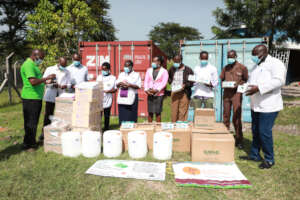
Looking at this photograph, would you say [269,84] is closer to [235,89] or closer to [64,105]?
[235,89]

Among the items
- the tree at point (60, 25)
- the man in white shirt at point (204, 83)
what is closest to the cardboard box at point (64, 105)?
the man in white shirt at point (204, 83)

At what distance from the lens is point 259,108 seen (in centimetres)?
313

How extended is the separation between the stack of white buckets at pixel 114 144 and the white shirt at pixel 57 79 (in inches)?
51.8

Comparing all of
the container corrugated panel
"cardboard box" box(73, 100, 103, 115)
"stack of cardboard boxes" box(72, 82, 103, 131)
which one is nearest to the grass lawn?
"stack of cardboard boxes" box(72, 82, 103, 131)

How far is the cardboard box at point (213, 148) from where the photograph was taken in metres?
3.28

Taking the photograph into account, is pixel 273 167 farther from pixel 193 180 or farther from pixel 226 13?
pixel 226 13

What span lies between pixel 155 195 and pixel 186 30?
44126 millimetres

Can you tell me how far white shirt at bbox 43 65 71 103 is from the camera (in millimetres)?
4469

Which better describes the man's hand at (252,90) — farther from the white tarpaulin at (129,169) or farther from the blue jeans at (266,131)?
the white tarpaulin at (129,169)

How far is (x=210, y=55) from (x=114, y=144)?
14.3ft

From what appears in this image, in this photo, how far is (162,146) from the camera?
11.2ft

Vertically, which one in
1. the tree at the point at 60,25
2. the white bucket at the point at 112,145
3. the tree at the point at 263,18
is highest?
the tree at the point at 263,18

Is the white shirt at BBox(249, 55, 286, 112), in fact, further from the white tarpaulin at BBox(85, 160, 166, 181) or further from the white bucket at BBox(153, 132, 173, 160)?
the white tarpaulin at BBox(85, 160, 166, 181)

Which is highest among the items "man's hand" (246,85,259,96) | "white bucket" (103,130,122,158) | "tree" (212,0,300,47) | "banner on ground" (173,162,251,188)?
"tree" (212,0,300,47)
